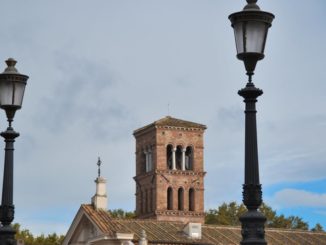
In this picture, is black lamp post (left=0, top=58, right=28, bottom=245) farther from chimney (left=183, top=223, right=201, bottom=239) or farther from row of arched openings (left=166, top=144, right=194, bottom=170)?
row of arched openings (left=166, top=144, right=194, bottom=170)

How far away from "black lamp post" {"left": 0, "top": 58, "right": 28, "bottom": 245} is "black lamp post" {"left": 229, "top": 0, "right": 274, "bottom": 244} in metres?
5.00

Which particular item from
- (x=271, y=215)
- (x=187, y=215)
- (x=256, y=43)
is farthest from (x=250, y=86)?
(x=271, y=215)

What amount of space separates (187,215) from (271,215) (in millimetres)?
12477

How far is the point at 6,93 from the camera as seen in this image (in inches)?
630

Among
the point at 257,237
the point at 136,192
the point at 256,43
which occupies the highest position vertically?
the point at 136,192

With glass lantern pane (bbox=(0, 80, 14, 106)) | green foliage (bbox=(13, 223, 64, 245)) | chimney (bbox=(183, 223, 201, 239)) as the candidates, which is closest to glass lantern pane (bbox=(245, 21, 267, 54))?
glass lantern pane (bbox=(0, 80, 14, 106))

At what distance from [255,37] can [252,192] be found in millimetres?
1876

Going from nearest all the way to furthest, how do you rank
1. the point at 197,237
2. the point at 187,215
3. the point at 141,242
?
1. the point at 141,242
2. the point at 197,237
3. the point at 187,215

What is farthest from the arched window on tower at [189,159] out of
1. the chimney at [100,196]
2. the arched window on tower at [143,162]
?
the chimney at [100,196]

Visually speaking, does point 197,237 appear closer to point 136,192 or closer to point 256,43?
point 136,192

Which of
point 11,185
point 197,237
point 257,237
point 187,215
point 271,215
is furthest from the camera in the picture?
point 271,215

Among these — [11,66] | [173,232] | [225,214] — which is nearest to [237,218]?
[225,214]

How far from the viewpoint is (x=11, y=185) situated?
15.8m

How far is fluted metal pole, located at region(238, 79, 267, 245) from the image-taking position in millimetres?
11766
